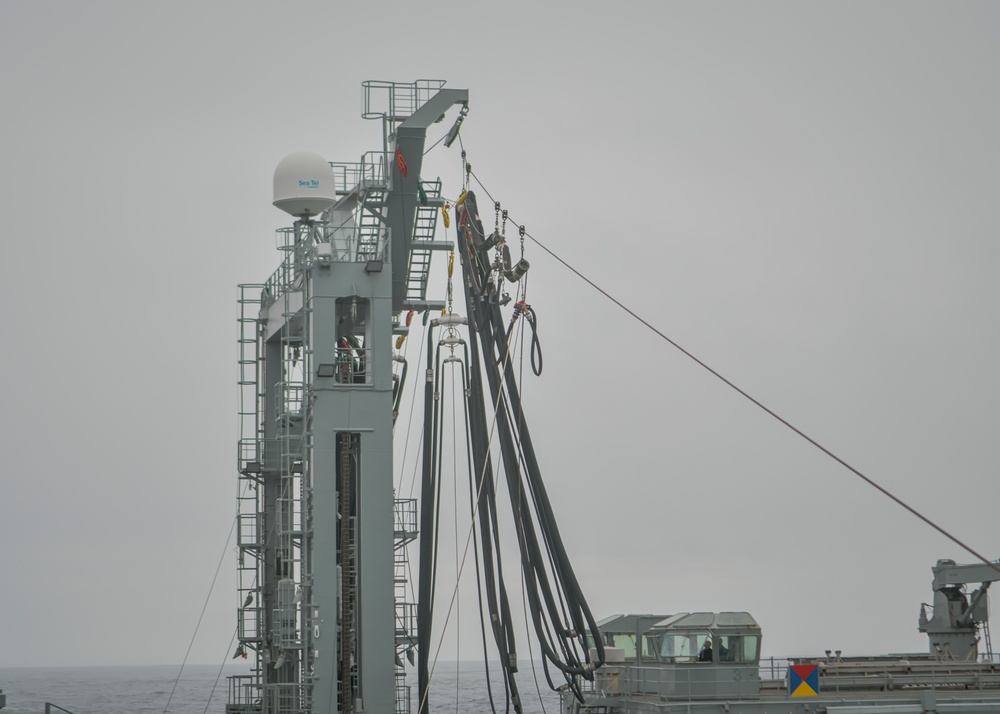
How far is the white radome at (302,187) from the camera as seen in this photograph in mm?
33069

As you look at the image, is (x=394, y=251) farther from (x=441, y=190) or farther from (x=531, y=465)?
(x=531, y=465)

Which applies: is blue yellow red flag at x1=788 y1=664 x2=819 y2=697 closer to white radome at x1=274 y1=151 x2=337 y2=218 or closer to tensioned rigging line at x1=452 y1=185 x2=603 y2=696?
tensioned rigging line at x1=452 y1=185 x2=603 y2=696

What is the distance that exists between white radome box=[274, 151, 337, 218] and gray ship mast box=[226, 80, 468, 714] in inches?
1.5

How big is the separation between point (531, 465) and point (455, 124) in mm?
9763

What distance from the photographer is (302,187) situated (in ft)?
109

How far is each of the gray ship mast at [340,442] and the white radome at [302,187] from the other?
0.13 feet

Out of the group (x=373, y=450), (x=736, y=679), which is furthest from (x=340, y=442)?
(x=736, y=679)

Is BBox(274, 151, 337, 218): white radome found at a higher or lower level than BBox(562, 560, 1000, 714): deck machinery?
higher

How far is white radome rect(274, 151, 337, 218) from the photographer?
33069 millimetres

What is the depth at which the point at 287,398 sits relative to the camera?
3167cm

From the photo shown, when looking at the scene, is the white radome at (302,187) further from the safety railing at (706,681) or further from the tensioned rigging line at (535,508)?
the safety railing at (706,681)

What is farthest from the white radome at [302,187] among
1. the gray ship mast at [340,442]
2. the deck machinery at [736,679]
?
the deck machinery at [736,679]

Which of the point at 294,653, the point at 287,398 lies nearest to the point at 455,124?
the point at 287,398

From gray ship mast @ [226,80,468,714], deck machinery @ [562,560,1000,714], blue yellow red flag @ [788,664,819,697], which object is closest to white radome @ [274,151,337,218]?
gray ship mast @ [226,80,468,714]
